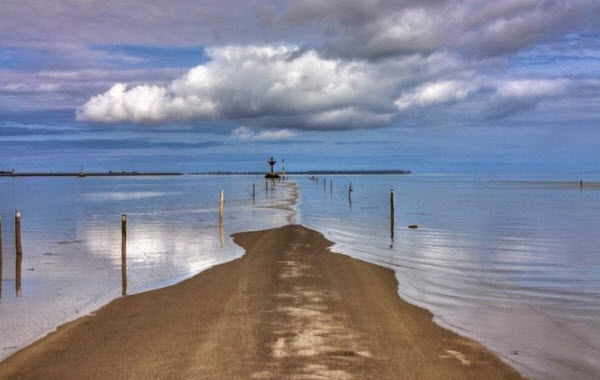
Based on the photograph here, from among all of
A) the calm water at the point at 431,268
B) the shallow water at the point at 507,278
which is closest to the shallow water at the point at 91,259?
the calm water at the point at 431,268

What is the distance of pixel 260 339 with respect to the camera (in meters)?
12.0

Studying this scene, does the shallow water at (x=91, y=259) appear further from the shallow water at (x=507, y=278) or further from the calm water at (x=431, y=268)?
the shallow water at (x=507, y=278)

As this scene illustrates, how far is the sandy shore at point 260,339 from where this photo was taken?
33.6 feet

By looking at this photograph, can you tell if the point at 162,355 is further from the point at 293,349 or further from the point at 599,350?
the point at 599,350

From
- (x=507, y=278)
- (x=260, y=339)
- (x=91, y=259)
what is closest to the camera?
(x=260, y=339)

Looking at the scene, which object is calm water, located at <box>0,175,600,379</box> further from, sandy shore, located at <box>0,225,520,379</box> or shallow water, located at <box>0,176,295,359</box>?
sandy shore, located at <box>0,225,520,379</box>

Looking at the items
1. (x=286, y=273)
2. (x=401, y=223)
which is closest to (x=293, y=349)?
(x=286, y=273)

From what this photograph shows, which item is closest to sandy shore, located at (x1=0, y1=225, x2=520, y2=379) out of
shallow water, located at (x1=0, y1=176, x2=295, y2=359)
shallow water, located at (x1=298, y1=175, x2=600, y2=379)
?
shallow water, located at (x1=298, y1=175, x2=600, y2=379)

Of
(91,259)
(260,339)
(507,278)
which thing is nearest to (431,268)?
(507,278)

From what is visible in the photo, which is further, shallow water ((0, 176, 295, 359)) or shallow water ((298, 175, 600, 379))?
shallow water ((0, 176, 295, 359))

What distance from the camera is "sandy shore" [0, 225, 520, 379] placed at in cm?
1025

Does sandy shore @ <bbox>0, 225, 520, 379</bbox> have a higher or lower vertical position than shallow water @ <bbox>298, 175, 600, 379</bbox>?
higher

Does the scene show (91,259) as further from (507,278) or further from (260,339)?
(507,278)

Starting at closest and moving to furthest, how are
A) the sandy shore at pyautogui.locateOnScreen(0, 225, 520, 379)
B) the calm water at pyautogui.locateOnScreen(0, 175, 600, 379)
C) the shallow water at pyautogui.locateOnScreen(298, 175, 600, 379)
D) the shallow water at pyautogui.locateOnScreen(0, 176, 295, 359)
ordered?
the sandy shore at pyautogui.locateOnScreen(0, 225, 520, 379) < the shallow water at pyautogui.locateOnScreen(298, 175, 600, 379) < the calm water at pyautogui.locateOnScreen(0, 175, 600, 379) < the shallow water at pyautogui.locateOnScreen(0, 176, 295, 359)
